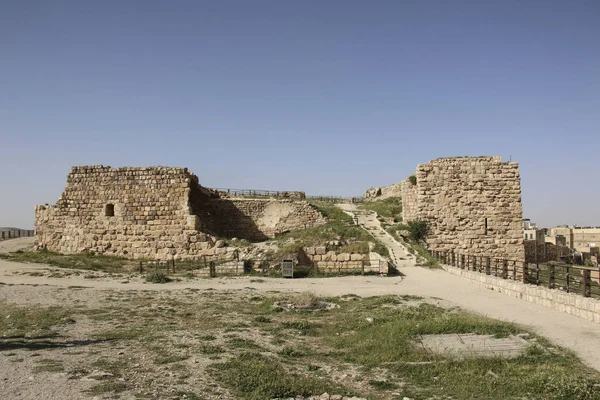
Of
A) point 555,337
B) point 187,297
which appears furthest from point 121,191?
point 555,337

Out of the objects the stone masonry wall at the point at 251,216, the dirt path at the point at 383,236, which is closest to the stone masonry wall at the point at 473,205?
the dirt path at the point at 383,236

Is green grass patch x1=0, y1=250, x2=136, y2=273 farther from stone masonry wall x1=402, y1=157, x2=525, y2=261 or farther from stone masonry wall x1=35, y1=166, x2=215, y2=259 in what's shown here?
stone masonry wall x1=402, y1=157, x2=525, y2=261

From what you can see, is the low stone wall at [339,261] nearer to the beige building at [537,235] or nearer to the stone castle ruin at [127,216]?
the stone castle ruin at [127,216]

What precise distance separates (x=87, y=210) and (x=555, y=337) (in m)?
25.5

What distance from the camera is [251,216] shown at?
3334 centimetres

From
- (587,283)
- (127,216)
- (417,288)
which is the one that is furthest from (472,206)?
(127,216)

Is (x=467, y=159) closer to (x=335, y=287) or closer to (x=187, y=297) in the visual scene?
(x=335, y=287)

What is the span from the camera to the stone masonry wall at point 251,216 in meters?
33.0

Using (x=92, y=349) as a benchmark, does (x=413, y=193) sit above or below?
above

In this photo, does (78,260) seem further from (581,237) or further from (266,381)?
(581,237)

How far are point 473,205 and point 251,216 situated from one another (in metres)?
14.7

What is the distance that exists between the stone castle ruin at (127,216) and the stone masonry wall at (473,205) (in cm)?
Answer: 1195

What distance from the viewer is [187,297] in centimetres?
1509

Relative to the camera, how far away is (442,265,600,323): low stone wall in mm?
10555
